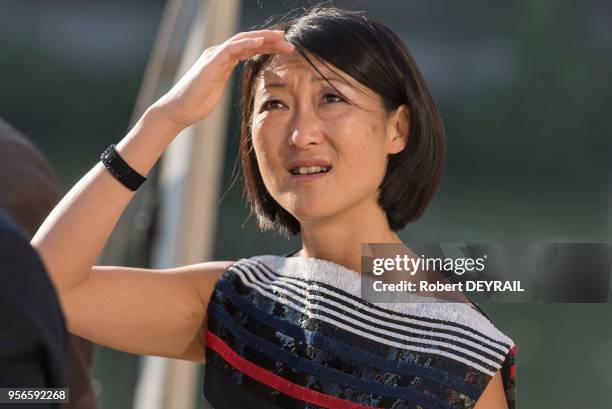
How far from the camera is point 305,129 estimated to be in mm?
1093

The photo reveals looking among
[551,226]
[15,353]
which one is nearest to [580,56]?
[551,226]

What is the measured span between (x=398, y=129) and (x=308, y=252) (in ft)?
0.53

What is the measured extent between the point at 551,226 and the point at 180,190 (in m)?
3.16

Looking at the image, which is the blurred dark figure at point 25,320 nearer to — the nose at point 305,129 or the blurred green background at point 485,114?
the nose at point 305,129

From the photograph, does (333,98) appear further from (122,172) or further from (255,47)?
(122,172)

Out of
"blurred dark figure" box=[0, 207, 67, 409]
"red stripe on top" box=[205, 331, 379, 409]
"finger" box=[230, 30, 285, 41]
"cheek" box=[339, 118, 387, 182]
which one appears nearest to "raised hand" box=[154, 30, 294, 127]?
"finger" box=[230, 30, 285, 41]

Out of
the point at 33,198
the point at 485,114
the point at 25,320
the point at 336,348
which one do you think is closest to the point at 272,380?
the point at 336,348

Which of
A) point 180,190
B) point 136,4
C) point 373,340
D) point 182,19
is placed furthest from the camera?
point 136,4

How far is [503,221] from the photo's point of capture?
5.07 metres

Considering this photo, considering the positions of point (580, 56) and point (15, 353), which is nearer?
point (15, 353)

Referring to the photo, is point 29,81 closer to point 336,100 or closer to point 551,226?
point 551,226

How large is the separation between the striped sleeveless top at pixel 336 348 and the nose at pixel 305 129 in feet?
0.45

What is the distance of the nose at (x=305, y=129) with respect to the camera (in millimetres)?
1089

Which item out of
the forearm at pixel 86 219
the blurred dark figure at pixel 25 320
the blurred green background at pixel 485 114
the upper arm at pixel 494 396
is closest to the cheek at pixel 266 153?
the forearm at pixel 86 219
